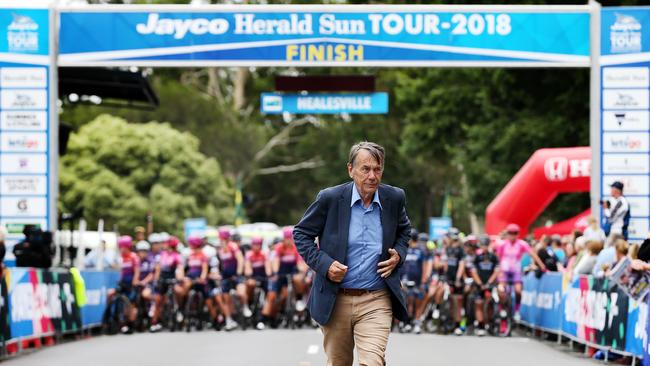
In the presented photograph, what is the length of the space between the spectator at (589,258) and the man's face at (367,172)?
11.4 m

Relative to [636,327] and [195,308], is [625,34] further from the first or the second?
[636,327]

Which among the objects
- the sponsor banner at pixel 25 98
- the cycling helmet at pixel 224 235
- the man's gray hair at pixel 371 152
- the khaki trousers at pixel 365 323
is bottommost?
the cycling helmet at pixel 224 235

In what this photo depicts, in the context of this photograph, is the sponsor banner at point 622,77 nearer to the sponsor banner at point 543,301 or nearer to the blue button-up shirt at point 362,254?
the sponsor banner at point 543,301

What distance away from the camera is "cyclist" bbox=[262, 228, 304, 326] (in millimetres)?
27250

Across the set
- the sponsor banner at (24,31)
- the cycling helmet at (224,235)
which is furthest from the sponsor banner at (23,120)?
the cycling helmet at (224,235)

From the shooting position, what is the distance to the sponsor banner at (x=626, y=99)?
24297 mm

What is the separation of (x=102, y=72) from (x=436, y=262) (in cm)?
754

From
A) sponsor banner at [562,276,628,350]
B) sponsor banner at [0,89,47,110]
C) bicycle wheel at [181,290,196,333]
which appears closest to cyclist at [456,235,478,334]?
sponsor banner at [562,276,628,350]

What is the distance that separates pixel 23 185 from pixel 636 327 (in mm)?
12504

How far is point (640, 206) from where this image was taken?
24.1 meters

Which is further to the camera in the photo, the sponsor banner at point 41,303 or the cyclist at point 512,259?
the cyclist at point 512,259

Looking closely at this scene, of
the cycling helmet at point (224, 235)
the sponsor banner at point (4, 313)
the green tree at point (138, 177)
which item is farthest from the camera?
the green tree at point (138, 177)

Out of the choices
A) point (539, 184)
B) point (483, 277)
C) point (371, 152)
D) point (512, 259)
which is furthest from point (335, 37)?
point (371, 152)

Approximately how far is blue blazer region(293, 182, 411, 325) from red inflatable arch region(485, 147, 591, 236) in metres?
20.9
